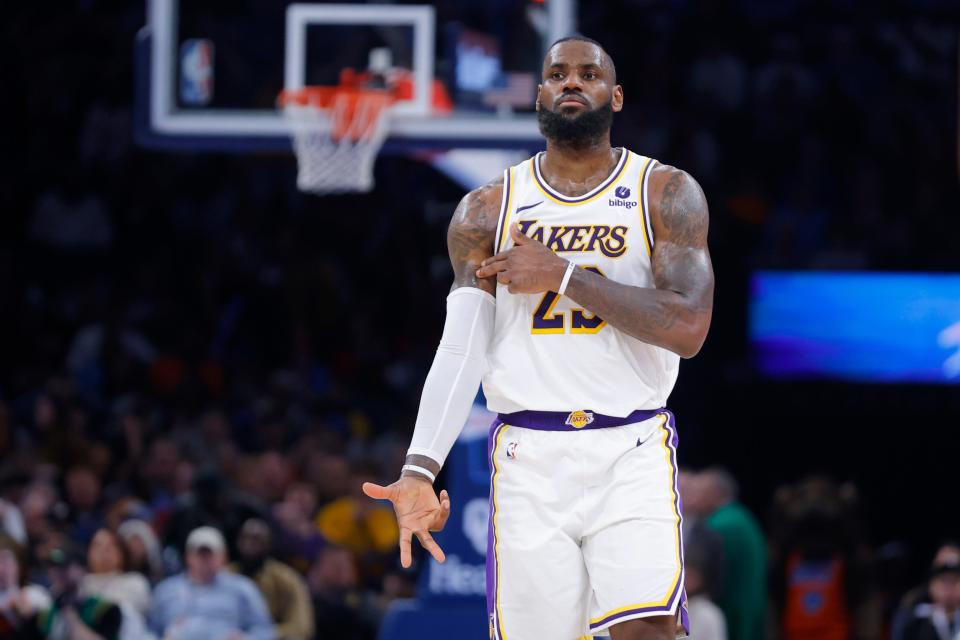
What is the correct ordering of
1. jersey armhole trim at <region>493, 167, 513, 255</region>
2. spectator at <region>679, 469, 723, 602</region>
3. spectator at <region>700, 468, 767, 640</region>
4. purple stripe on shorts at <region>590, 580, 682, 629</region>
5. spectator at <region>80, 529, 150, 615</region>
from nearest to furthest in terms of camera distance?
1. purple stripe on shorts at <region>590, 580, 682, 629</region>
2. jersey armhole trim at <region>493, 167, 513, 255</region>
3. spectator at <region>679, 469, 723, 602</region>
4. spectator at <region>80, 529, 150, 615</region>
5. spectator at <region>700, 468, 767, 640</region>

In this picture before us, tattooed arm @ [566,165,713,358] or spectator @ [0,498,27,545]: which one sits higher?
tattooed arm @ [566,165,713,358]

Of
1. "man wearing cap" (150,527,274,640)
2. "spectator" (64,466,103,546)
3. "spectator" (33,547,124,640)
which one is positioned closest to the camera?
"spectator" (33,547,124,640)

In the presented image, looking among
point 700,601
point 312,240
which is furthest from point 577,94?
point 312,240

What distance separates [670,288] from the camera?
5.11m

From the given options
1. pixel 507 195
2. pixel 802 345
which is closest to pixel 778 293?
pixel 802 345

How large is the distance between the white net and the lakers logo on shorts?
5.68 meters

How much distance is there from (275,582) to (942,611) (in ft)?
14.7

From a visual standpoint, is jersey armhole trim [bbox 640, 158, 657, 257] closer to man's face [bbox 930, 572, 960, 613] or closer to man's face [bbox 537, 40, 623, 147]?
man's face [bbox 537, 40, 623, 147]

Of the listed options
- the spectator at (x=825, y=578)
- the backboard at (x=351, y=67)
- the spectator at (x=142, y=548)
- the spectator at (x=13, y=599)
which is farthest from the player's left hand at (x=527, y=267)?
the spectator at (x=825, y=578)

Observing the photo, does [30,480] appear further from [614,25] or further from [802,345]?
[614,25]

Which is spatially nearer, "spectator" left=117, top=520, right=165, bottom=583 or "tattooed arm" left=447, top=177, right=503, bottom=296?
"tattooed arm" left=447, top=177, right=503, bottom=296

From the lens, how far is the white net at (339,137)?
35.0ft

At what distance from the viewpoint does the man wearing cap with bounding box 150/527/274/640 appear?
10625mm

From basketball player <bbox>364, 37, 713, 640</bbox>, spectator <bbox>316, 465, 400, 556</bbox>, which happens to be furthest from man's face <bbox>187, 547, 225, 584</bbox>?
basketball player <bbox>364, 37, 713, 640</bbox>
